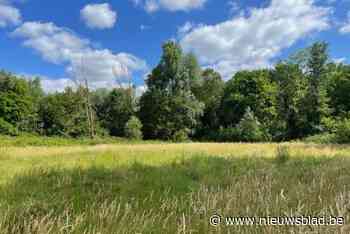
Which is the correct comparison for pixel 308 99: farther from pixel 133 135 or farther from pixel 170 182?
pixel 170 182

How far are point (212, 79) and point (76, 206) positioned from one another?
4805 cm

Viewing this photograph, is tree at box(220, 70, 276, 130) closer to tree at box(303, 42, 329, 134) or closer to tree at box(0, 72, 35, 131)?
tree at box(303, 42, 329, 134)

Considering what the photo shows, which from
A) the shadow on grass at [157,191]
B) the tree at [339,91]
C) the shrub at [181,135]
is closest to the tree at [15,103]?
the shrub at [181,135]

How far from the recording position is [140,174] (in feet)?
20.2

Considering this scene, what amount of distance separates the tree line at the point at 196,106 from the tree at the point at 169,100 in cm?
13

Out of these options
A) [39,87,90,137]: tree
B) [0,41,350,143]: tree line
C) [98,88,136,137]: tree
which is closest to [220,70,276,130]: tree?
[0,41,350,143]: tree line

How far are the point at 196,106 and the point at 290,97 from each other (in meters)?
12.4

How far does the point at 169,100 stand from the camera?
40.7 meters

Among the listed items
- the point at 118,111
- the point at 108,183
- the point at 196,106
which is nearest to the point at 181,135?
the point at 196,106

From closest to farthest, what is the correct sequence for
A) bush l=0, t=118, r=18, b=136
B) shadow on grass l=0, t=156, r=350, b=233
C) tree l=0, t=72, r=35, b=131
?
shadow on grass l=0, t=156, r=350, b=233
bush l=0, t=118, r=18, b=136
tree l=0, t=72, r=35, b=131

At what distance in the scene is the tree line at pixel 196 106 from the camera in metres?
38.1

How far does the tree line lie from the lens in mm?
38094

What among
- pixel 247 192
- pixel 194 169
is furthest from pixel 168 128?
pixel 247 192

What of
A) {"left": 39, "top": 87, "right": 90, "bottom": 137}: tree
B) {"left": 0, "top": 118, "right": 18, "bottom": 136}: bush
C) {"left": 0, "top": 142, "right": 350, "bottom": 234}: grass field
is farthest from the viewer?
{"left": 39, "top": 87, "right": 90, "bottom": 137}: tree
